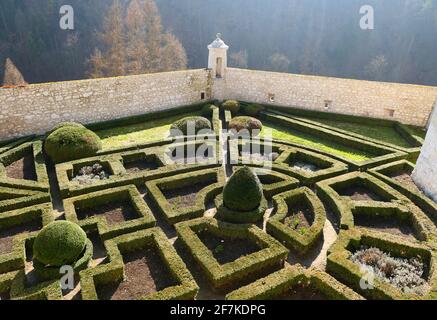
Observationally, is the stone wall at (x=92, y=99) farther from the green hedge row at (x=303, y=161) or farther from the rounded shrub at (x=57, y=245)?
the rounded shrub at (x=57, y=245)

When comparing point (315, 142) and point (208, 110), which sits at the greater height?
point (208, 110)

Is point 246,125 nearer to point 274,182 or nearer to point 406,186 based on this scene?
point 274,182

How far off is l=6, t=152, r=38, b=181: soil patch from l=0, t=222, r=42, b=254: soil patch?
9.78ft

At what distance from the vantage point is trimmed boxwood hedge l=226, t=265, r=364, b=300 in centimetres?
857

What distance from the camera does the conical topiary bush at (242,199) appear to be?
11.1 m

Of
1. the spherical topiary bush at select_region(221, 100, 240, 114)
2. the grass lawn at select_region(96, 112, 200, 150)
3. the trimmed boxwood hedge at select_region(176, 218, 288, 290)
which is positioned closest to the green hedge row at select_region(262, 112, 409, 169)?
the spherical topiary bush at select_region(221, 100, 240, 114)

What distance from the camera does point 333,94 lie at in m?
20.9

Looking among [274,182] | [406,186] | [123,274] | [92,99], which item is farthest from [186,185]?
[92,99]

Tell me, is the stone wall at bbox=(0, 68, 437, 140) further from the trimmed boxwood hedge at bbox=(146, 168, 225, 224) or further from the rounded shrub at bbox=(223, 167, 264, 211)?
the rounded shrub at bbox=(223, 167, 264, 211)

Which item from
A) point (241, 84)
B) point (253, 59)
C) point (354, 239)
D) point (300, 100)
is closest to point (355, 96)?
point (300, 100)

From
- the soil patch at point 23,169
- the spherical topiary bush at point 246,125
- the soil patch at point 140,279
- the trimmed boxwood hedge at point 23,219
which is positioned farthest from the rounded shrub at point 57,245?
the spherical topiary bush at point 246,125

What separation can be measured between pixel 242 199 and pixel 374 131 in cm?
1151
